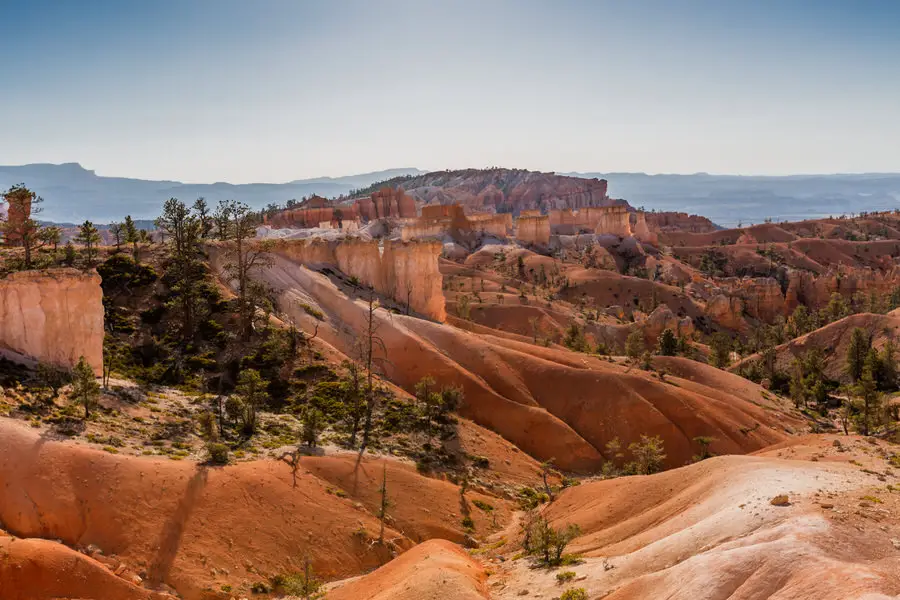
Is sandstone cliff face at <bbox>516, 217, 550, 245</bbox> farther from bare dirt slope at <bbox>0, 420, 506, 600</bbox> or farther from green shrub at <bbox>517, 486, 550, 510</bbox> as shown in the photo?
bare dirt slope at <bbox>0, 420, 506, 600</bbox>

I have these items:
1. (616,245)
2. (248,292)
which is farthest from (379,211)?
(248,292)

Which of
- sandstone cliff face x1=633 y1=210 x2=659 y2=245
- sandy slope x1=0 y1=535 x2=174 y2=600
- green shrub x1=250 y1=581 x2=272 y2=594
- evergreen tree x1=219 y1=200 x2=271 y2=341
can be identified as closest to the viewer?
sandy slope x1=0 y1=535 x2=174 y2=600

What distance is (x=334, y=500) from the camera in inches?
1173

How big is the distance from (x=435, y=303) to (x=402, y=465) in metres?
29.2

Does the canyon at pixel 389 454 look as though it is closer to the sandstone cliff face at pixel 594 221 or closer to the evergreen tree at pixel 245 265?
the evergreen tree at pixel 245 265


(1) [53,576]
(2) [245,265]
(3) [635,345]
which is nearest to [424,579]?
(1) [53,576]

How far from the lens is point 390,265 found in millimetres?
61250

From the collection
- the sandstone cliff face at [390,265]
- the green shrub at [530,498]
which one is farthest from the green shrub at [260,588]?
the sandstone cliff face at [390,265]

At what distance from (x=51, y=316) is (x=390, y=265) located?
3186 cm

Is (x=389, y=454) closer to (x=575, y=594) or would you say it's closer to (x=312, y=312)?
(x=575, y=594)

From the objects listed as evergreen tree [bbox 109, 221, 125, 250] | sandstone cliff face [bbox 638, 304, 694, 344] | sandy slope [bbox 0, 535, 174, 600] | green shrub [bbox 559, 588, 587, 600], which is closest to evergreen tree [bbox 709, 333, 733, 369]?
sandstone cliff face [bbox 638, 304, 694, 344]

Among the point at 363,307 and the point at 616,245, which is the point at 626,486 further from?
the point at 616,245

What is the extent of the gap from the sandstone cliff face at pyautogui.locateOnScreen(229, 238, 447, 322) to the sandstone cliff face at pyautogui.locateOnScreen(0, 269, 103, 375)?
25500mm

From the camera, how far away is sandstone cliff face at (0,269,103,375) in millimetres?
31641
